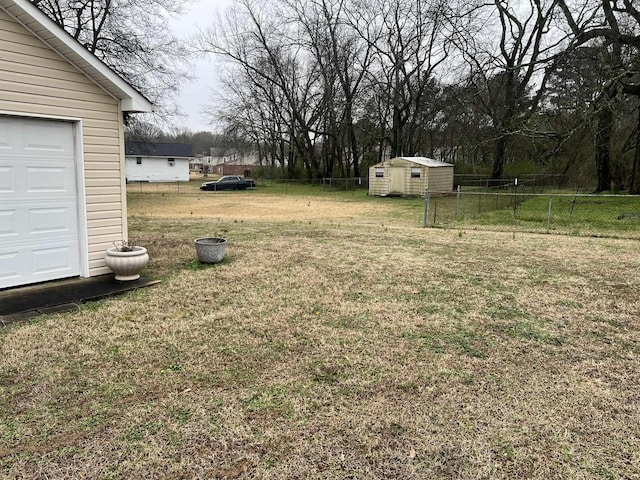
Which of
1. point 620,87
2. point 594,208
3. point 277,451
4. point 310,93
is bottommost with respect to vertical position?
point 277,451

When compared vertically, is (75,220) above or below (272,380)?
above

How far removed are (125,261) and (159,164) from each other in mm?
46398

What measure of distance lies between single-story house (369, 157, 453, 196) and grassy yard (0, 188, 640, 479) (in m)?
19.0

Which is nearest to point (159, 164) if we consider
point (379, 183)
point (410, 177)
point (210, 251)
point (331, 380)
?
point (379, 183)

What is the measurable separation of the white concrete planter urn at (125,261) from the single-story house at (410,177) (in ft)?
67.0

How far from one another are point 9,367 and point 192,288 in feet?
8.13

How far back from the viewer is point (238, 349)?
12.9 feet

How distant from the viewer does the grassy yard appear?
2.49 m

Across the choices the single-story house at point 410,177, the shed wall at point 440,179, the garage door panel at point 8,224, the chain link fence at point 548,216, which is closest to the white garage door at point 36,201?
the garage door panel at point 8,224

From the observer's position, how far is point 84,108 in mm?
5699

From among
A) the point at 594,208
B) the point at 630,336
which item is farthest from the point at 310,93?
the point at 630,336

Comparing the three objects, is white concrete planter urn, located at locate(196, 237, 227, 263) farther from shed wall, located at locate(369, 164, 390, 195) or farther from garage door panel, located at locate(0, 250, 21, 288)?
shed wall, located at locate(369, 164, 390, 195)

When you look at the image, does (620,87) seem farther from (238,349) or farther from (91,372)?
(91,372)

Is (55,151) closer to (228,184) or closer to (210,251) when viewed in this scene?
(210,251)
